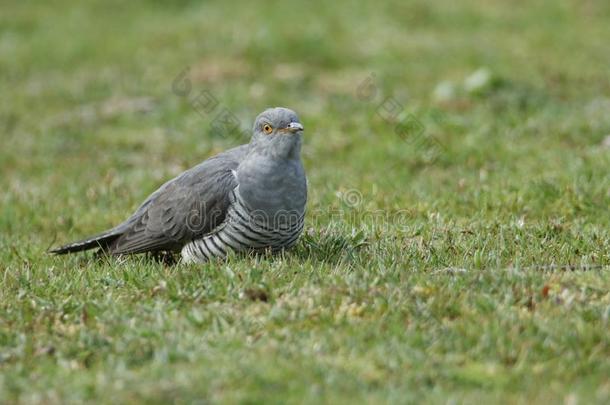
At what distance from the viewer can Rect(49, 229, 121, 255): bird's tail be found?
6812 mm

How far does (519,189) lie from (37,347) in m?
4.44

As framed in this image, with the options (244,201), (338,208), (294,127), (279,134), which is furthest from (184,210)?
(338,208)

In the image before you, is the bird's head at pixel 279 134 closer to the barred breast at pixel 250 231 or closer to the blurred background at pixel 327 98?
the barred breast at pixel 250 231

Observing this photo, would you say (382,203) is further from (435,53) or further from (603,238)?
(435,53)

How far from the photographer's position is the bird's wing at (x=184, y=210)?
6.20 meters

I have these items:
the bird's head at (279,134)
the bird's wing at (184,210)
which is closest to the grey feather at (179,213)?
the bird's wing at (184,210)

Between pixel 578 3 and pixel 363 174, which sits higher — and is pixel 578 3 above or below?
above

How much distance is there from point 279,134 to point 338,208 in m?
1.60

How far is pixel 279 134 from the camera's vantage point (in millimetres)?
6164

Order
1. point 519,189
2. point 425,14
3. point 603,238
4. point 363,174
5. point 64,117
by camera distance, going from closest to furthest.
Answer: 1. point 603,238
2. point 519,189
3. point 363,174
4. point 64,117
5. point 425,14

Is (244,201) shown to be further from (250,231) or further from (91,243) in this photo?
(91,243)

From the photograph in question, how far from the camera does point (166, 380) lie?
416cm

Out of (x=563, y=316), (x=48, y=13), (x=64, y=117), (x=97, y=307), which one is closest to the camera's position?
(x=563, y=316)

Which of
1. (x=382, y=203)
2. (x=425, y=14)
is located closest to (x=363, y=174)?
(x=382, y=203)
